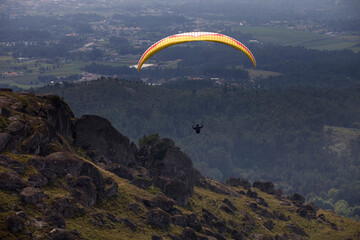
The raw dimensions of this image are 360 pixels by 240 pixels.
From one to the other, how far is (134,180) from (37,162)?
19.4 meters

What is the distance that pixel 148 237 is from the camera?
65688 mm

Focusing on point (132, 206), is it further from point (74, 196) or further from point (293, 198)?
point (293, 198)

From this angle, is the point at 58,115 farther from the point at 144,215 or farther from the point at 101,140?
the point at 144,215

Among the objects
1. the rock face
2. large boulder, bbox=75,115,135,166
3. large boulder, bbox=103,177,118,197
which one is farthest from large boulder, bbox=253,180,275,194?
large boulder, bbox=103,177,118,197

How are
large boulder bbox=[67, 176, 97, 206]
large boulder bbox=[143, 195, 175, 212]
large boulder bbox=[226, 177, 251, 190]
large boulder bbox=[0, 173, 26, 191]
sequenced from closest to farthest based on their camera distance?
large boulder bbox=[0, 173, 26, 191]
large boulder bbox=[67, 176, 97, 206]
large boulder bbox=[143, 195, 175, 212]
large boulder bbox=[226, 177, 251, 190]

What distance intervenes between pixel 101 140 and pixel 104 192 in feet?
56.9

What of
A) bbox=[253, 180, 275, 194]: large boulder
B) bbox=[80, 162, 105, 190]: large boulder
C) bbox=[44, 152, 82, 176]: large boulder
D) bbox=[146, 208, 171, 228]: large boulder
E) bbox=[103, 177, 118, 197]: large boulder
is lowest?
bbox=[253, 180, 275, 194]: large boulder

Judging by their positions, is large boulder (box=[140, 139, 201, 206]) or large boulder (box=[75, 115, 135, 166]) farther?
large boulder (box=[140, 139, 201, 206])

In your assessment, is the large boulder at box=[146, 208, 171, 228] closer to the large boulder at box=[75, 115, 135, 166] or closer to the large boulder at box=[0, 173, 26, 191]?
the large boulder at box=[75, 115, 135, 166]

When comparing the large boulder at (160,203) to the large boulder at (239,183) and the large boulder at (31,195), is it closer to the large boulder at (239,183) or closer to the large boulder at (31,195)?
the large boulder at (31,195)

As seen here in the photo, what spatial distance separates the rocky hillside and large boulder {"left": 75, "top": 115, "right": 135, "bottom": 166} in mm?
150

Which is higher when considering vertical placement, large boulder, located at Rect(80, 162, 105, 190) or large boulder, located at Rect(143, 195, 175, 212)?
large boulder, located at Rect(80, 162, 105, 190)

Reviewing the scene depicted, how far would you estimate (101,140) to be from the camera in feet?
282

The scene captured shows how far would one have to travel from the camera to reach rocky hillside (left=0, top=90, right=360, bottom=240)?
5684cm
